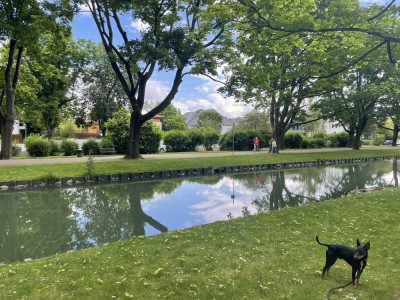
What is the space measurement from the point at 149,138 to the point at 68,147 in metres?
7.28

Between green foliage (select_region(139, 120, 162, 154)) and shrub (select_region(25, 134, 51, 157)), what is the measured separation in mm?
8099

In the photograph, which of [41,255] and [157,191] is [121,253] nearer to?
[41,255]

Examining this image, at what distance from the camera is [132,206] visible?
1266 centimetres

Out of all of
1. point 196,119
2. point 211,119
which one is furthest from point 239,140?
point 196,119

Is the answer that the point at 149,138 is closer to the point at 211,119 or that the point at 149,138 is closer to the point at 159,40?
the point at 159,40

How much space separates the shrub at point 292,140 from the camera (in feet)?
145

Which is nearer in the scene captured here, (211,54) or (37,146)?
(211,54)

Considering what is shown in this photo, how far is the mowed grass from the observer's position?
4.15m

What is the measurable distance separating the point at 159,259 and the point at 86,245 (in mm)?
3356

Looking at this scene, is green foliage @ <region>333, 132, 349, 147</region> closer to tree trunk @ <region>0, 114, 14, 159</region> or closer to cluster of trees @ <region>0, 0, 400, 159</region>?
cluster of trees @ <region>0, 0, 400, 159</region>

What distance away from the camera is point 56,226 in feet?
31.7

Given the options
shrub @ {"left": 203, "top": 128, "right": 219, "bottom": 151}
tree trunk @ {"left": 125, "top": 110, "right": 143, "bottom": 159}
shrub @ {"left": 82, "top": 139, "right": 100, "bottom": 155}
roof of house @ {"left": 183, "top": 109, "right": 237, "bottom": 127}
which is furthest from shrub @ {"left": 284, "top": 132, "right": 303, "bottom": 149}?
roof of house @ {"left": 183, "top": 109, "right": 237, "bottom": 127}

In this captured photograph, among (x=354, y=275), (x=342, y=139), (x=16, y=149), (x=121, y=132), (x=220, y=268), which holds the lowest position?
(x=220, y=268)

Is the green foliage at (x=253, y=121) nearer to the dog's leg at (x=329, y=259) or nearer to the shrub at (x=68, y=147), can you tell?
the shrub at (x=68, y=147)
